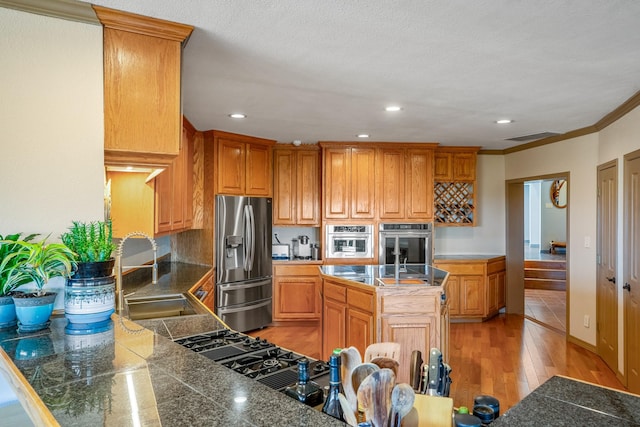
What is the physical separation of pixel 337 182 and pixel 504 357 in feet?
9.24

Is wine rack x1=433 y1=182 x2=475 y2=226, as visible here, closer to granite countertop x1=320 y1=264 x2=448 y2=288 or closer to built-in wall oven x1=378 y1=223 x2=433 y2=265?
built-in wall oven x1=378 y1=223 x2=433 y2=265

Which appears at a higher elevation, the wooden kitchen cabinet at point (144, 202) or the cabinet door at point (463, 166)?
the cabinet door at point (463, 166)

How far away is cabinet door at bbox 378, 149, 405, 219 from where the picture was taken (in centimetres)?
554

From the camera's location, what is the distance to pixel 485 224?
6176 mm

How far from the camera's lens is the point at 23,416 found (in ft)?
4.32

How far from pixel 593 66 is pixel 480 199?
146 inches

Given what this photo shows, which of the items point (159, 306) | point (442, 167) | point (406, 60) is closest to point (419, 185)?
point (442, 167)

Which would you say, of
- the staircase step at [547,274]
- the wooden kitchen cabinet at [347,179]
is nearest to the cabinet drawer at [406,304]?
the wooden kitchen cabinet at [347,179]

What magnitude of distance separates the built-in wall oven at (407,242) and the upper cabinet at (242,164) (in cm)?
164

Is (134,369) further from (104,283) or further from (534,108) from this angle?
(534,108)

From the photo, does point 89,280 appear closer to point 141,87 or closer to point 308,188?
point 141,87

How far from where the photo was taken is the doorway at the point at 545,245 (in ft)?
24.8

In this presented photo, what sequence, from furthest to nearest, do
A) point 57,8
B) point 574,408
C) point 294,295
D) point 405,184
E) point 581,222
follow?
1. point 405,184
2. point 294,295
3. point 581,222
4. point 57,8
5. point 574,408

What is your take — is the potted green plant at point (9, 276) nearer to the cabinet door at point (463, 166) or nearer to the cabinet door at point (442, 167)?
the cabinet door at point (442, 167)
